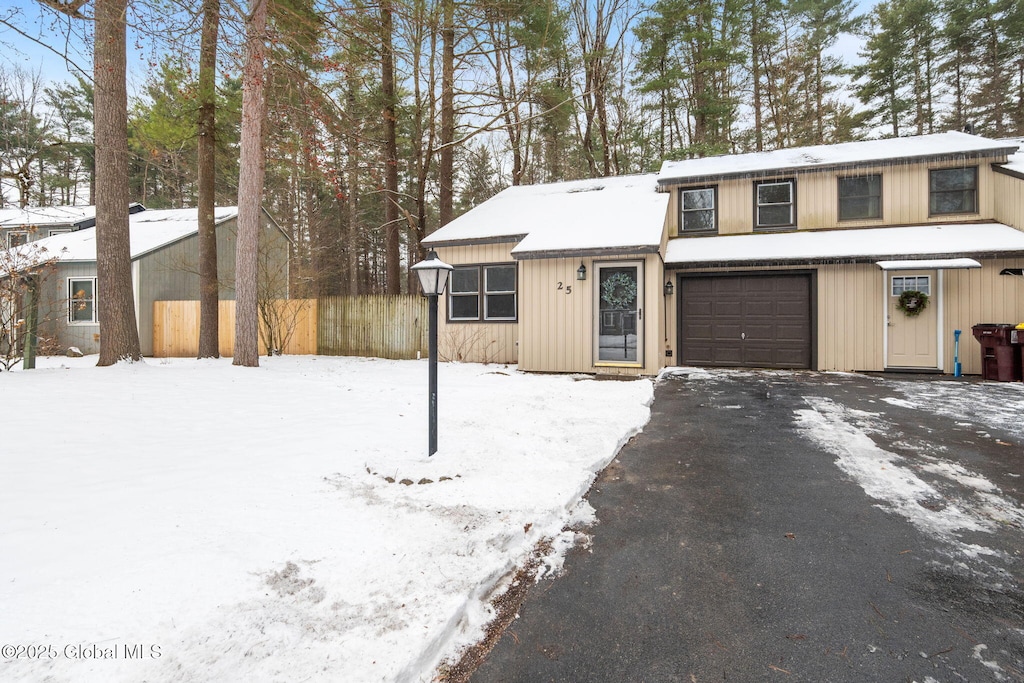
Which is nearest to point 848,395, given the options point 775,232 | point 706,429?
point 706,429

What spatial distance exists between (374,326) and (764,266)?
31.6 feet

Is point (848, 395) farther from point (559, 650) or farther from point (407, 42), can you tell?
point (407, 42)

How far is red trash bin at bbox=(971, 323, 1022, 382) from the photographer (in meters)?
8.22

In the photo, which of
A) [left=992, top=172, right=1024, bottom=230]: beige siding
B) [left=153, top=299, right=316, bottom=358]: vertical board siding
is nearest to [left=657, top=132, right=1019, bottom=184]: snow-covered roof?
[left=992, top=172, right=1024, bottom=230]: beige siding

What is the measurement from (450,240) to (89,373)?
717 cm

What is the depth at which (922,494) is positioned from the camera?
3258mm

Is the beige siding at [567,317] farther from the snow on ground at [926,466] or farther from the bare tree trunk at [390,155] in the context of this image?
the bare tree trunk at [390,155]

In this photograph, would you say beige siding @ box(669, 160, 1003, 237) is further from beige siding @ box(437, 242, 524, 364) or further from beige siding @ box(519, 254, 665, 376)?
beige siding @ box(437, 242, 524, 364)

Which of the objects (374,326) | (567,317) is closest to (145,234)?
(374,326)

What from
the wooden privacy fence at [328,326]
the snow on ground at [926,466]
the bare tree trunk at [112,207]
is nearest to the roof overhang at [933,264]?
the snow on ground at [926,466]

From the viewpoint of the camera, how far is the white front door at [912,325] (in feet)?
30.5

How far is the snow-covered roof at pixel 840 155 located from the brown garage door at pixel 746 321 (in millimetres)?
2643

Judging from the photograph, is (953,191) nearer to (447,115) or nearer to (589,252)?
(589,252)

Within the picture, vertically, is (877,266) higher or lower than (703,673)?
higher
